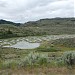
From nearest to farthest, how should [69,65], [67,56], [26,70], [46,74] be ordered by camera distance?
1. [46,74]
2. [26,70]
3. [69,65]
4. [67,56]

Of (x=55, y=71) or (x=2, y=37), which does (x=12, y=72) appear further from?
(x=2, y=37)

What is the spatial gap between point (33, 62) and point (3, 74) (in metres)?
3.55

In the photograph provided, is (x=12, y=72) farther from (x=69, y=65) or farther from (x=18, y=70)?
(x=69, y=65)

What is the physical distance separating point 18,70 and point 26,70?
13.2 inches

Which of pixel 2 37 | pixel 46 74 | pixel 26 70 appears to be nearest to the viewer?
pixel 46 74

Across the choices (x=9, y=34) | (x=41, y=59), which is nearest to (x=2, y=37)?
(x=9, y=34)

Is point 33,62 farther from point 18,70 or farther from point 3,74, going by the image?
point 3,74

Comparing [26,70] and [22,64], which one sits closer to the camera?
[26,70]

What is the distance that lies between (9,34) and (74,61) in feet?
446

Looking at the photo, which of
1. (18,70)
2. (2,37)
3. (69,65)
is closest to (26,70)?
(18,70)

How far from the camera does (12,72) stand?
32.9 feet

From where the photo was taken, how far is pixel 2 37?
13912 centimetres

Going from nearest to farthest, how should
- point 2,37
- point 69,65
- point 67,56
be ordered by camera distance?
point 69,65, point 67,56, point 2,37

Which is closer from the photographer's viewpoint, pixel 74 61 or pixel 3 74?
pixel 3 74
